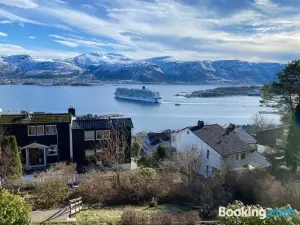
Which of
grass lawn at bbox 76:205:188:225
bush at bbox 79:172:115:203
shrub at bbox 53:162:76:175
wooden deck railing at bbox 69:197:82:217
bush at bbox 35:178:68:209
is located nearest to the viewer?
grass lawn at bbox 76:205:188:225

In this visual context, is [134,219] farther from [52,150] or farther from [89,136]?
[52,150]

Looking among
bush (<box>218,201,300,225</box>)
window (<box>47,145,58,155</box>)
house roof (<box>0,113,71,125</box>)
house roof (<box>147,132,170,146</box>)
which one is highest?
bush (<box>218,201,300,225</box>)

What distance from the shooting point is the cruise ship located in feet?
377

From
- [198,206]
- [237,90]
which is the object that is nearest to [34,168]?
[198,206]

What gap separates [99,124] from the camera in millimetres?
26484

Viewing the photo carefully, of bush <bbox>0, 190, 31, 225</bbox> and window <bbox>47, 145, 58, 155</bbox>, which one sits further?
window <bbox>47, 145, 58, 155</bbox>

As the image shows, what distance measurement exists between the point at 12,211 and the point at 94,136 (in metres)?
17.9

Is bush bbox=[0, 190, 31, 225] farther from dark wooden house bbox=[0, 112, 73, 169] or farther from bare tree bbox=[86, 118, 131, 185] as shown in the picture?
dark wooden house bbox=[0, 112, 73, 169]

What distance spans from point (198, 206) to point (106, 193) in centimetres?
513

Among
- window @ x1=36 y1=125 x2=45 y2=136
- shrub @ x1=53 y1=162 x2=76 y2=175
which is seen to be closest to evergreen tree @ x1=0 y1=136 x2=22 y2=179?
A: shrub @ x1=53 y1=162 x2=76 y2=175

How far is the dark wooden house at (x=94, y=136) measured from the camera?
26.2 meters

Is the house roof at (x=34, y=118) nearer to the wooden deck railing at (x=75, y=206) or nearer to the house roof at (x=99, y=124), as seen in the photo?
the house roof at (x=99, y=124)

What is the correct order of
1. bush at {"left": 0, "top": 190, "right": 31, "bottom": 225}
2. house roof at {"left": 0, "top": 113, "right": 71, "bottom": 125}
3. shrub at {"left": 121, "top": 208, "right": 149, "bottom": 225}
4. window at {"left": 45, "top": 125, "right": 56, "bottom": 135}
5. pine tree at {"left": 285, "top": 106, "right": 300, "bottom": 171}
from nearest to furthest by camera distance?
bush at {"left": 0, "top": 190, "right": 31, "bottom": 225}, shrub at {"left": 121, "top": 208, "right": 149, "bottom": 225}, pine tree at {"left": 285, "top": 106, "right": 300, "bottom": 171}, house roof at {"left": 0, "top": 113, "right": 71, "bottom": 125}, window at {"left": 45, "top": 125, "right": 56, "bottom": 135}

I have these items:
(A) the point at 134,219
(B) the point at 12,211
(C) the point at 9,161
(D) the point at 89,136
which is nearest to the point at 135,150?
(D) the point at 89,136
